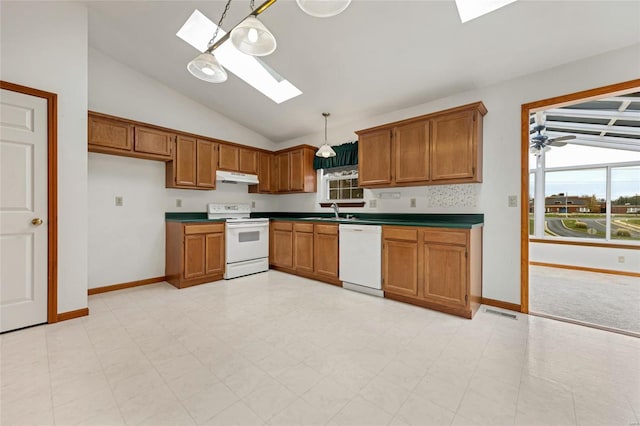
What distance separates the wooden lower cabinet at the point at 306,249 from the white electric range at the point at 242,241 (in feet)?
0.64

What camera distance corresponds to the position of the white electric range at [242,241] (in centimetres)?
414

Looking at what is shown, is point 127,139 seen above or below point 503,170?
above

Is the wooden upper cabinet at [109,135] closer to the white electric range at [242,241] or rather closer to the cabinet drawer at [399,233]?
the white electric range at [242,241]

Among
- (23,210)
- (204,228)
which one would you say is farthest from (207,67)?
(204,228)

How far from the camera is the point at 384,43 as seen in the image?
273 cm

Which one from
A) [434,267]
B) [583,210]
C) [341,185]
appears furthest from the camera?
[583,210]

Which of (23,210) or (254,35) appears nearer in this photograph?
(254,35)

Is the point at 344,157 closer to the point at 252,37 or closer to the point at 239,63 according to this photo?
the point at 239,63

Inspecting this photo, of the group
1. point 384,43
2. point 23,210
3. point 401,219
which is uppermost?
point 384,43

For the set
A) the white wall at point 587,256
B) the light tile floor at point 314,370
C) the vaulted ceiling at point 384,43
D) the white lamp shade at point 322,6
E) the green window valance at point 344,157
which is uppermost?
the vaulted ceiling at point 384,43

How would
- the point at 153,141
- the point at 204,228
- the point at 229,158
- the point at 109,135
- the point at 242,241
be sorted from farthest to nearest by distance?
1. the point at 229,158
2. the point at 242,241
3. the point at 204,228
4. the point at 153,141
5. the point at 109,135

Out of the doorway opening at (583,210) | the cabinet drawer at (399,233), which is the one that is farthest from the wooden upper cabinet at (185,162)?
the doorway opening at (583,210)

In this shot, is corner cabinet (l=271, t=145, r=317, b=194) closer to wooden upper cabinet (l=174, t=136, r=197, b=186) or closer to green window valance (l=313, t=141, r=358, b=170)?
green window valance (l=313, t=141, r=358, b=170)

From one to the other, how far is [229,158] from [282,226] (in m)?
1.46
